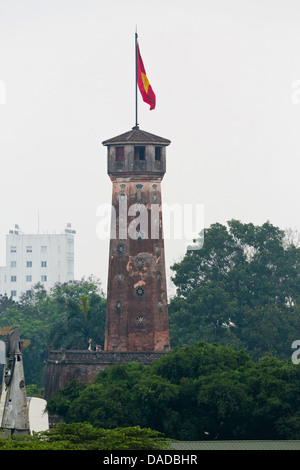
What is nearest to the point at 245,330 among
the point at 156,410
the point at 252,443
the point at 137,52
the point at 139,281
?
the point at 139,281

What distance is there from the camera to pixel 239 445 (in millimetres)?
58094

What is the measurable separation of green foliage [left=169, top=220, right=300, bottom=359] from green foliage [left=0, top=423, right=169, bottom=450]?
43265mm

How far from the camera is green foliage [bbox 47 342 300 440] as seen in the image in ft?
224

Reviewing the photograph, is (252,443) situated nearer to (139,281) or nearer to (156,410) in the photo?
(156,410)

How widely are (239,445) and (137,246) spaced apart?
33862mm

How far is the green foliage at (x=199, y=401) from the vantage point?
224 ft

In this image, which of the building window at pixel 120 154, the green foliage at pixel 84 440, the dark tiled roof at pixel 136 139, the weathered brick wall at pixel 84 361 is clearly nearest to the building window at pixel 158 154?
the dark tiled roof at pixel 136 139

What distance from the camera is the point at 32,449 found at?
51.2 m

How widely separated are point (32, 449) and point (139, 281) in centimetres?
3967

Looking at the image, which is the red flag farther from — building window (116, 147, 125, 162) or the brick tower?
building window (116, 147, 125, 162)

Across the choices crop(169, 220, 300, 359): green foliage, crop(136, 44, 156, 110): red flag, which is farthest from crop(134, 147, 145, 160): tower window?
crop(169, 220, 300, 359): green foliage

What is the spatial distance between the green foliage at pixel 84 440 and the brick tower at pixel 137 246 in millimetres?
29808

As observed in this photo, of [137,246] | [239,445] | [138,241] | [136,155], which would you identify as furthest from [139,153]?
[239,445]
